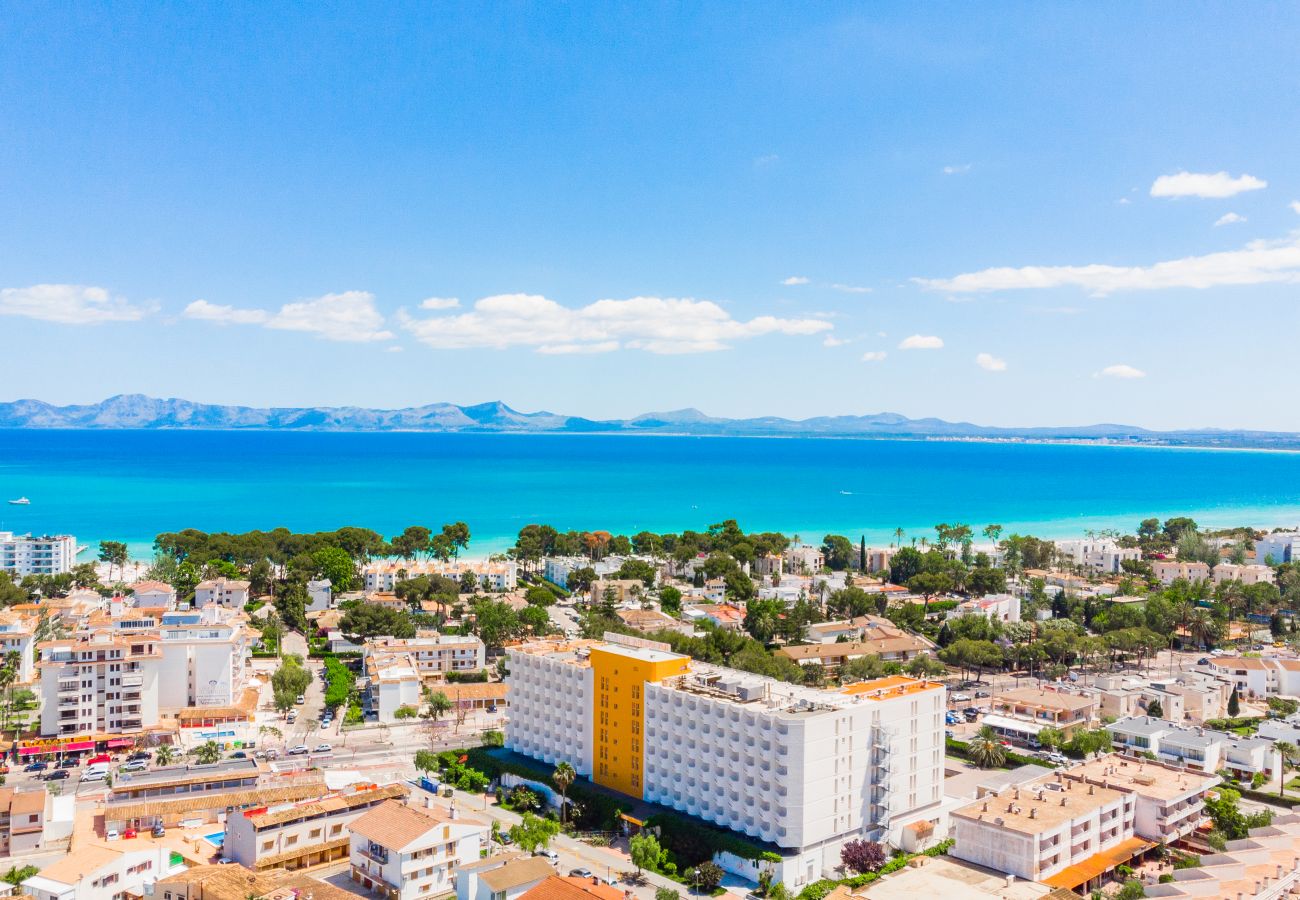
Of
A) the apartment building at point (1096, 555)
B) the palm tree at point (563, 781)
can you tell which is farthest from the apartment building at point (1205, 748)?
the apartment building at point (1096, 555)

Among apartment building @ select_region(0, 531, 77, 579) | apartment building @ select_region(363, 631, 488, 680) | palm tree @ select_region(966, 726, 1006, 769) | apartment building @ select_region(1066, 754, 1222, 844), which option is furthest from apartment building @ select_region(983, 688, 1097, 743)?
apartment building @ select_region(0, 531, 77, 579)

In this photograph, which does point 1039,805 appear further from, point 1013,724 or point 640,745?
Result: point 640,745

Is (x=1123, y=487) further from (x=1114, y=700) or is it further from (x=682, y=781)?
(x=682, y=781)

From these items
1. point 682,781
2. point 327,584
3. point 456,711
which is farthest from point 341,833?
point 327,584

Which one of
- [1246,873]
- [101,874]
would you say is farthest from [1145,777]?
[101,874]

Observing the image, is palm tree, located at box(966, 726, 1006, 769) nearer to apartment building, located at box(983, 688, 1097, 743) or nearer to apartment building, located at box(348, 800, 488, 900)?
apartment building, located at box(983, 688, 1097, 743)
